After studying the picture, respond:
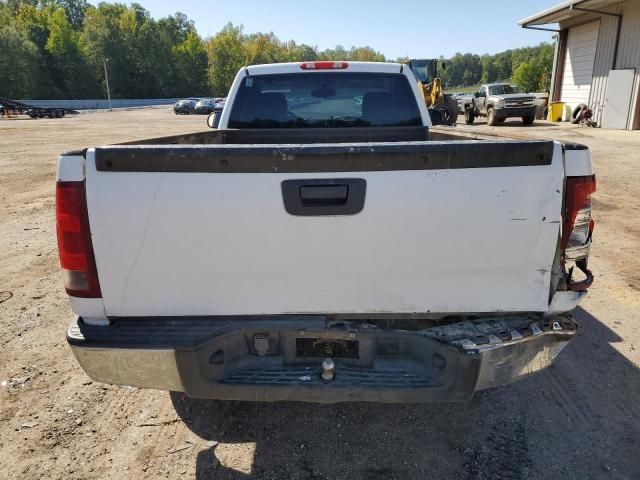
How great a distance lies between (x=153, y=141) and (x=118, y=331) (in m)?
1.38

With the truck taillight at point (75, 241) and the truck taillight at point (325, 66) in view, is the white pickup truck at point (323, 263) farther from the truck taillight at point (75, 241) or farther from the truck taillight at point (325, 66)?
the truck taillight at point (325, 66)

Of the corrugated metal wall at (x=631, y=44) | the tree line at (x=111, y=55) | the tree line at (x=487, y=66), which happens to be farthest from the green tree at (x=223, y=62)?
the corrugated metal wall at (x=631, y=44)

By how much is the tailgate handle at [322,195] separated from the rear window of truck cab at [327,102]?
2.56 meters

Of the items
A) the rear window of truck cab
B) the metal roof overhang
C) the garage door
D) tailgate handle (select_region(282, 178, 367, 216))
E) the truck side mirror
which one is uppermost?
the metal roof overhang

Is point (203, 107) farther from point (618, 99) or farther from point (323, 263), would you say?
point (323, 263)

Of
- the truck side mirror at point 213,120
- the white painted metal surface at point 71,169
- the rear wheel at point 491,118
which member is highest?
the truck side mirror at point 213,120

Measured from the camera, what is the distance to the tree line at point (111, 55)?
247 feet

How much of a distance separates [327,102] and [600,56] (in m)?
24.6

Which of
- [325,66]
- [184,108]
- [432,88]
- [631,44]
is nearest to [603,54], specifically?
[631,44]

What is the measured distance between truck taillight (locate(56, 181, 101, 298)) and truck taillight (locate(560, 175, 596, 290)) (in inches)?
85.2

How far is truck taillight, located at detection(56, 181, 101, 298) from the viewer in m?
2.05

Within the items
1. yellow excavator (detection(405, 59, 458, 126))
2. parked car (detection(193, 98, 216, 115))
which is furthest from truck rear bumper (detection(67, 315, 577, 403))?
parked car (detection(193, 98, 216, 115))

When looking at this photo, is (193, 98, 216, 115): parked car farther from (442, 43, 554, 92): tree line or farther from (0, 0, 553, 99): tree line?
(442, 43, 554, 92): tree line

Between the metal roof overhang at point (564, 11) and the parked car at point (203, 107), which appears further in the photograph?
the parked car at point (203, 107)
